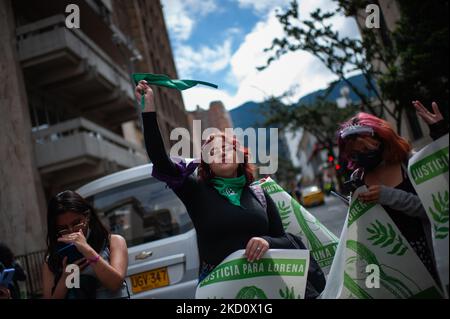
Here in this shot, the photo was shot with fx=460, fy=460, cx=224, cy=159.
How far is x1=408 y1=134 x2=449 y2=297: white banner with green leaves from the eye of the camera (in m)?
1.70

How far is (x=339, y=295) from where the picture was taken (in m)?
1.94

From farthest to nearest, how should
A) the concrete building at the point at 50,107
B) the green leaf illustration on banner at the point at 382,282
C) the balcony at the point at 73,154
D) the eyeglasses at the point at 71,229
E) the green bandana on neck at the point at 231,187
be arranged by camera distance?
the balcony at the point at 73,154 < the concrete building at the point at 50,107 < the green bandana on neck at the point at 231,187 < the eyeglasses at the point at 71,229 < the green leaf illustration on banner at the point at 382,282

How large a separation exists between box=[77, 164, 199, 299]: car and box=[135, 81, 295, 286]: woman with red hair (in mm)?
2048

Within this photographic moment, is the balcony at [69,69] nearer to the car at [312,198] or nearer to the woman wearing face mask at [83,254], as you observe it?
the woman wearing face mask at [83,254]

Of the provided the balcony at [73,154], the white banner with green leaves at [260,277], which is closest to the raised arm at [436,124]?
the white banner with green leaves at [260,277]

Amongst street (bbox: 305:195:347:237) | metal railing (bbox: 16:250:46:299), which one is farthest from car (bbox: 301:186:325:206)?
metal railing (bbox: 16:250:46:299)

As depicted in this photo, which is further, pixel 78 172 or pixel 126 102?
pixel 126 102

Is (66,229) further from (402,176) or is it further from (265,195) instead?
(402,176)

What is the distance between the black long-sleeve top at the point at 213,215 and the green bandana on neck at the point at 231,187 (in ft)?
0.08

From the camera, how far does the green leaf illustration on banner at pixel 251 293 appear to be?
6.68ft

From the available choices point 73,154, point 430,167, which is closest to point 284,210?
point 430,167

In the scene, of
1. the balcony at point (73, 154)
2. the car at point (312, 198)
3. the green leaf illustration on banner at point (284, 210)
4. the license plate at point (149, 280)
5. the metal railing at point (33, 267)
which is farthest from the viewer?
the car at point (312, 198)
